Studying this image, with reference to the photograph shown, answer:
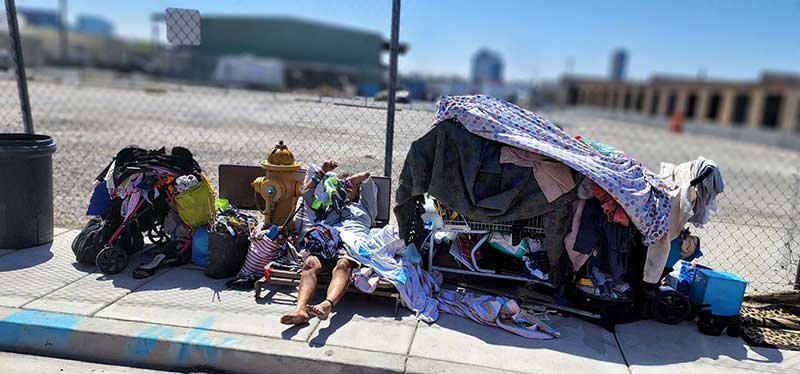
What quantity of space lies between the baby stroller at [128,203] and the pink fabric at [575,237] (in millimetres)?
3069

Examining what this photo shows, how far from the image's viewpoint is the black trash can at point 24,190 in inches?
186

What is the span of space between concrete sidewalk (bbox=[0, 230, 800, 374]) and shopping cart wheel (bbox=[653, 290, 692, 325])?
0.28 ft

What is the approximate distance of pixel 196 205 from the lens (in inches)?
185

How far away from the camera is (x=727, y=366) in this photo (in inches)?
144

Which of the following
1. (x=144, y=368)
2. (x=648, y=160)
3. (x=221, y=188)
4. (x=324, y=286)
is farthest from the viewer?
(x=648, y=160)

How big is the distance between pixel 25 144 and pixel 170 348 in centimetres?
258

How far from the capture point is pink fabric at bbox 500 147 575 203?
4238 mm

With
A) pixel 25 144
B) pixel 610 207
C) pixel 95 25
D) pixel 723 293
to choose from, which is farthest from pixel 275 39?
pixel 95 25

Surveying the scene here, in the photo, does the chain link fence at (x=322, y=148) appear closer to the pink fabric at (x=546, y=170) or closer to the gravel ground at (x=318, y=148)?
the gravel ground at (x=318, y=148)

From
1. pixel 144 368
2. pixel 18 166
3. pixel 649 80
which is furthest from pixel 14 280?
pixel 649 80

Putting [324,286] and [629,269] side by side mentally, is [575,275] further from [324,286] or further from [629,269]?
[324,286]

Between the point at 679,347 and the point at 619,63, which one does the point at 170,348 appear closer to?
the point at 679,347

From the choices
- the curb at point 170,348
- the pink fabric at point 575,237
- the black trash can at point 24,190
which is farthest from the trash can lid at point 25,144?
the pink fabric at point 575,237

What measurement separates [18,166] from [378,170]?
125 inches
